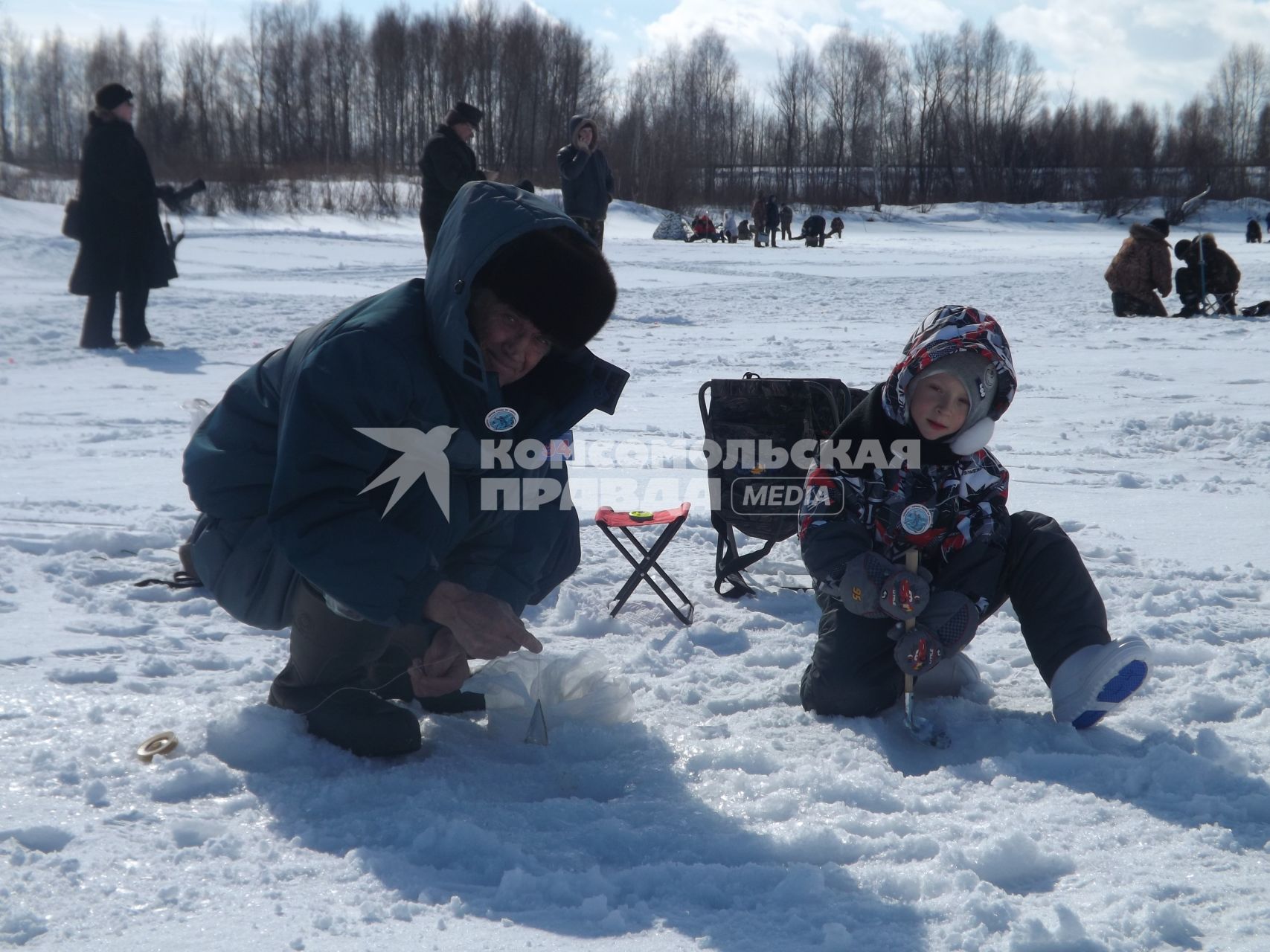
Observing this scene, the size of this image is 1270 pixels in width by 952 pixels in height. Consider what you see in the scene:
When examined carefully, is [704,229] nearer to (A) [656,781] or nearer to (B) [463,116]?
Answer: (B) [463,116]

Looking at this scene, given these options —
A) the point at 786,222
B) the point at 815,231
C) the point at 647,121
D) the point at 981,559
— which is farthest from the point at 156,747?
the point at 647,121

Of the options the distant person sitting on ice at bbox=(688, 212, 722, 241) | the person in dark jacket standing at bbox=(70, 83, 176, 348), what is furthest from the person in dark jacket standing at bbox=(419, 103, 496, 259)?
the distant person sitting on ice at bbox=(688, 212, 722, 241)

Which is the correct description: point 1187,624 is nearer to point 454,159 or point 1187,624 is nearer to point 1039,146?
point 454,159

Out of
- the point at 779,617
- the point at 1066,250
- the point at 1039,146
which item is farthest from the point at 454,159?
the point at 1039,146

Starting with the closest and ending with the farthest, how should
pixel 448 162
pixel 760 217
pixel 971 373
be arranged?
pixel 971 373 < pixel 448 162 < pixel 760 217

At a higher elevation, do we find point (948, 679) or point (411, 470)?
point (411, 470)

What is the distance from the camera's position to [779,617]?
3273 mm

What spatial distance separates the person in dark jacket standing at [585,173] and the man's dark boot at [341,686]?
6971 millimetres

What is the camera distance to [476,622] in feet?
6.61

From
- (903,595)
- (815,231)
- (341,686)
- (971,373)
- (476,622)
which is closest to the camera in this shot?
(476,622)

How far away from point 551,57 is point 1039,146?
940 inches

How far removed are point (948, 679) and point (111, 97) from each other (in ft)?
21.9

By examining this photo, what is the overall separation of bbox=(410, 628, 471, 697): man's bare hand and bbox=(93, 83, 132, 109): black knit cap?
606cm

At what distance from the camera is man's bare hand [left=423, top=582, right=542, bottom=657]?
2.02 m
